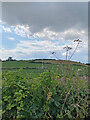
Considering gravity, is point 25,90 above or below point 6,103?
above

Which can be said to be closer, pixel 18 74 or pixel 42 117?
pixel 42 117

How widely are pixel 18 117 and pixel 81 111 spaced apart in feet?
2.97

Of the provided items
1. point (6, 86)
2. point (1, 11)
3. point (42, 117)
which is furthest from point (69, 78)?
point (1, 11)

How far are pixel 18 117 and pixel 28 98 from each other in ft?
0.88

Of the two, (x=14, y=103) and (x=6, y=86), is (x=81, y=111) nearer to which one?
(x=14, y=103)

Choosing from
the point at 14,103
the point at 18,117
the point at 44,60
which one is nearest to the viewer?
the point at 18,117

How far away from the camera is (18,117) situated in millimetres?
1452

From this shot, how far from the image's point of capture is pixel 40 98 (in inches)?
60.7

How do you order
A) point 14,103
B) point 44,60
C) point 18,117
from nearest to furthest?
1. point 18,117
2. point 14,103
3. point 44,60

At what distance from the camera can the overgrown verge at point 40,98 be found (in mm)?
1501

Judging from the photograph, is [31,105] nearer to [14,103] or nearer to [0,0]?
[14,103]

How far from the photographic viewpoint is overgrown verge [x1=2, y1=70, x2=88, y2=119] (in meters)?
1.50

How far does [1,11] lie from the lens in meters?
1.75

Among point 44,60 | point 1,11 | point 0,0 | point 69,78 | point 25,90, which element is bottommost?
point 25,90
